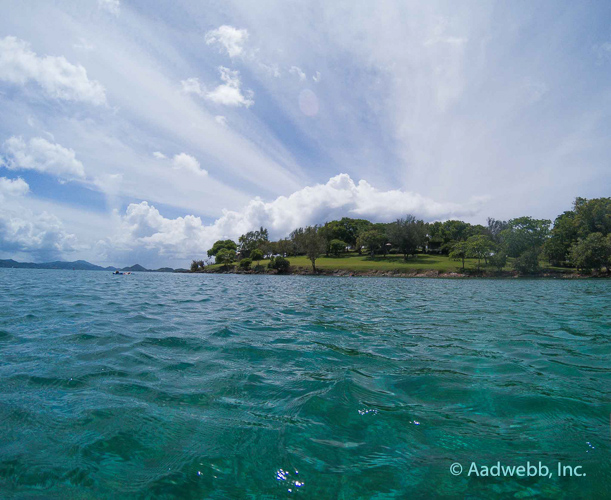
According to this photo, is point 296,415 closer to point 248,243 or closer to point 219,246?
point 248,243

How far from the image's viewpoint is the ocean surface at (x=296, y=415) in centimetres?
279

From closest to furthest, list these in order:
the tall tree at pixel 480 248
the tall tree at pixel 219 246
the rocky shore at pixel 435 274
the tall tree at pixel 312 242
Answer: the rocky shore at pixel 435 274
the tall tree at pixel 480 248
the tall tree at pixel 312 242
the tall tree at pixel 219 246

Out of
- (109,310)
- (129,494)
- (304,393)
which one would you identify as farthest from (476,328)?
(109,310)

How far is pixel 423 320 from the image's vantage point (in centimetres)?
1150

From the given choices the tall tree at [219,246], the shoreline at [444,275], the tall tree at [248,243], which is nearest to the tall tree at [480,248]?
the shoreline at [444,275]

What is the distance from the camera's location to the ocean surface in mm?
2795

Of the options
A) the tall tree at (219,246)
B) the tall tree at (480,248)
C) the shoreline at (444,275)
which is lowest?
the shoreline at (444,275)

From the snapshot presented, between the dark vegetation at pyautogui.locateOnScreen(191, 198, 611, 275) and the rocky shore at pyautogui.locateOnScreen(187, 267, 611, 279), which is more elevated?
the dark vegetation at pyautogui.locateOnScreen(191, 198, 611, 275)

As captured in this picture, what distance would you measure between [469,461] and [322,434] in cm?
163

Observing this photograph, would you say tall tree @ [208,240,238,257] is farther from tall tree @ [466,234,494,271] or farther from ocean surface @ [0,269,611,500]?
ocean surface @ [0,269,611,500]

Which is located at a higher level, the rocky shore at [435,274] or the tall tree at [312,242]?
the tall tree at [312,242]

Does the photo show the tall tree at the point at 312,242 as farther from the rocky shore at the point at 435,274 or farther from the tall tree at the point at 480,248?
the tall tree at the point at 480,248

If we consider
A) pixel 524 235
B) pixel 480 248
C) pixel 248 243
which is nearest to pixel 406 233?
pixel 480 248

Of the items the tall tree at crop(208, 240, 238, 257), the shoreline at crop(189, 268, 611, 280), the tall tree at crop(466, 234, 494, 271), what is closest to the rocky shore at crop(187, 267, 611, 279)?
the shoreline at crop(189, 268, 611, 280)
